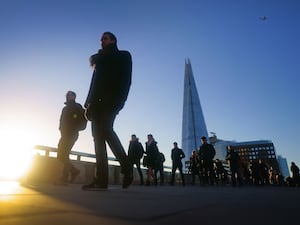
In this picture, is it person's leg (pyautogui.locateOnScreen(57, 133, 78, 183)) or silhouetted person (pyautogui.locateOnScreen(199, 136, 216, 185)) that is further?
silhouetted person (pyautogui.locateOnScreen(199, 136, 216, 185))

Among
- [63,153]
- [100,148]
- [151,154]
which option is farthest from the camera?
[151,154]

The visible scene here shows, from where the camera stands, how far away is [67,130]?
5527mm

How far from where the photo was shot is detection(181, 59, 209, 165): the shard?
8962 centimetres

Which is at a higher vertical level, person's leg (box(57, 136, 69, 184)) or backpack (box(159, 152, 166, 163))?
backpack (box(159, 152, 166, 163))

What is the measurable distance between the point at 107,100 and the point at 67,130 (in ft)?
7.69

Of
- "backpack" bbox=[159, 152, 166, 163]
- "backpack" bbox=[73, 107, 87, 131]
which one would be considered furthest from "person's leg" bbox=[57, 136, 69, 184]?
"backpack" bbox=[159, 152, 166, 163]

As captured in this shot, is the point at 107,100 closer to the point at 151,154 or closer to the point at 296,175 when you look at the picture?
the point at 151,154

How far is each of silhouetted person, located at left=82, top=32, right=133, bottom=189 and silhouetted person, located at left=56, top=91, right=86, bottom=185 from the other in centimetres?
212

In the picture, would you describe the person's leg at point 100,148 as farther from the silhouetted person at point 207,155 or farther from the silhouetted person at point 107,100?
the silhouetted person at point 207,155

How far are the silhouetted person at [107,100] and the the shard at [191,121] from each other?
8703 centimetres

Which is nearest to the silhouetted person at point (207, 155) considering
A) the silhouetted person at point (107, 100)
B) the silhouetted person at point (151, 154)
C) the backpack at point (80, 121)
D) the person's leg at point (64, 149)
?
the silhouetted person at point (151, 154)

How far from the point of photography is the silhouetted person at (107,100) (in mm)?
3541

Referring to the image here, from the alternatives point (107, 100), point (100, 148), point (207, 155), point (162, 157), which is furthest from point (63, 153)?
point (162, 157)

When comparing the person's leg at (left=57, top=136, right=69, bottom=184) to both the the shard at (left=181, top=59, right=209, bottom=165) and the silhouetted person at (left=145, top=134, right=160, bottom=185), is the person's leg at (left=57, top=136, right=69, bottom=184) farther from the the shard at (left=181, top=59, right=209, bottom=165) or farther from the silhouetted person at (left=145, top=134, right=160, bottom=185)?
the the shard at (left=181, top=59, right=209, bottom=165)
